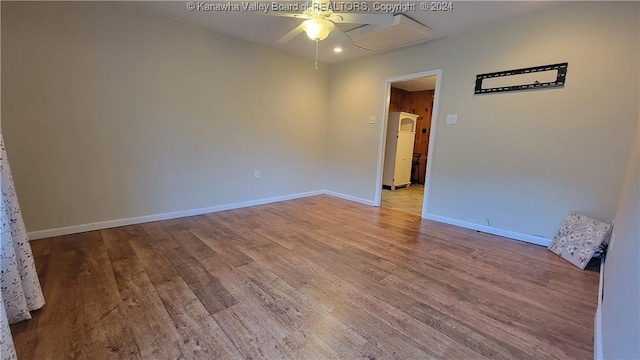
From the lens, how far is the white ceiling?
2512 millimetres

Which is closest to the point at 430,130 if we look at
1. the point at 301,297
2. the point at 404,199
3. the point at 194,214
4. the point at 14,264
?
the point at 404,199

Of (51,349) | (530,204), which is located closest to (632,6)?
(530,204)

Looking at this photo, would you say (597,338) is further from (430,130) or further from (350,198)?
(350,198)

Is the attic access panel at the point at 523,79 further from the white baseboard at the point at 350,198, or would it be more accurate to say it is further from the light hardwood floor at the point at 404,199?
the white baseboard at the point at 350,198

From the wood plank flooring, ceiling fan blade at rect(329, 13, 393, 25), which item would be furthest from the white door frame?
ceiling fan blade at rect(329, 13, 393, 25)

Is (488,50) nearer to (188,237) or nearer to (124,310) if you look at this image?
(188,237)

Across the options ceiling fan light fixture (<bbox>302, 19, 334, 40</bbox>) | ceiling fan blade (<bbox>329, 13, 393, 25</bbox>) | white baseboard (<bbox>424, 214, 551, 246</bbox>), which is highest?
ceiling fan blade (<bbox>329, 13, 393, 25</bbox>)

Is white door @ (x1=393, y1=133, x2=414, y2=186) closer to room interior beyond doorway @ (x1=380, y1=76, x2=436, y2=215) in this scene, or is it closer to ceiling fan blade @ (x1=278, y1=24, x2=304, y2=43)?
room interior beyond doorway @ (x1=380, y1=76, x2=436, y2=215)

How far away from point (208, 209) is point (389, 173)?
12.5 ft

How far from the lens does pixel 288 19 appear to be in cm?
291

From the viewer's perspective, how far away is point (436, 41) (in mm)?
3303

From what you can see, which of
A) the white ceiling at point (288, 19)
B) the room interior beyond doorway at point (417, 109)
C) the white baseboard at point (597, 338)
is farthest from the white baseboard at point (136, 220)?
the white baseboard at point (597, 338)

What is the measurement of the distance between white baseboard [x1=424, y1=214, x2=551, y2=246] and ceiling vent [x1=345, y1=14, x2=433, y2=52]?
2322mm

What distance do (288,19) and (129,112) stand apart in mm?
2049
